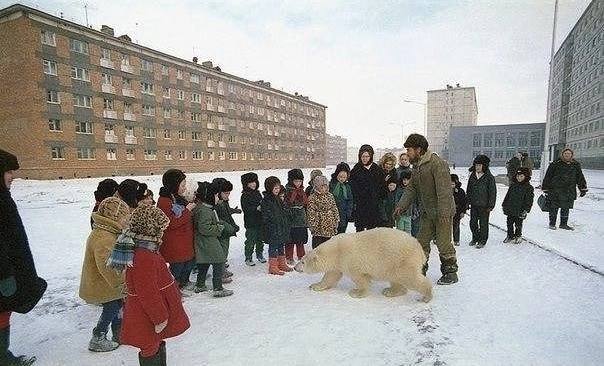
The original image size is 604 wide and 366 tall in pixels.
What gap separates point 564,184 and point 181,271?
935 cm

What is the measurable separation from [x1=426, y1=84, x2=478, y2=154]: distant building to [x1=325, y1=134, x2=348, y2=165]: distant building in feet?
201

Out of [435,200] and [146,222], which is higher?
[146,222]

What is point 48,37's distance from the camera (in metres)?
32.2

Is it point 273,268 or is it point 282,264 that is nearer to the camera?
point 273,268

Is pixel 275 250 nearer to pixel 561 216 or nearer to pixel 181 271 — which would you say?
pixel 181 271

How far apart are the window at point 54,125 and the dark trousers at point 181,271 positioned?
35870 mm

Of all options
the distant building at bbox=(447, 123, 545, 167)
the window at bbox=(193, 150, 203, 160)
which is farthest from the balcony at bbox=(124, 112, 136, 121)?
the distant building at bbox=(447, 123, 545, 167)

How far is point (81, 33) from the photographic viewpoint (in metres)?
34.7

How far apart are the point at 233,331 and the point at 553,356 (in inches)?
122

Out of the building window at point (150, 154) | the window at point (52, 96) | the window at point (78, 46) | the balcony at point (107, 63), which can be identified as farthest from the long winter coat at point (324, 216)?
the building window at point (150, 154)

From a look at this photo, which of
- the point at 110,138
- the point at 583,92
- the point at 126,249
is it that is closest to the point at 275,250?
the point at 126,249

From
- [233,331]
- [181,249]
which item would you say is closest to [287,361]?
[233,331]

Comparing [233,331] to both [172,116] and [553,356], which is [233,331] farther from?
[172,116]

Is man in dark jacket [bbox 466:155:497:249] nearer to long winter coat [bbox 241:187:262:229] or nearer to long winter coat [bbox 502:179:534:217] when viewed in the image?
long winter coat [bbox 502:179:534:217]
